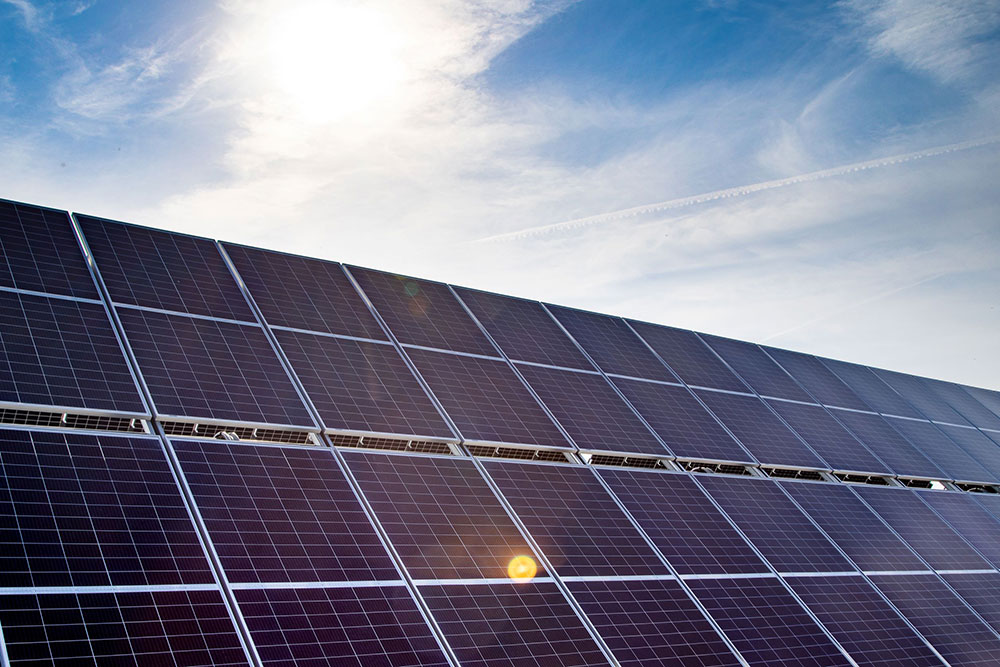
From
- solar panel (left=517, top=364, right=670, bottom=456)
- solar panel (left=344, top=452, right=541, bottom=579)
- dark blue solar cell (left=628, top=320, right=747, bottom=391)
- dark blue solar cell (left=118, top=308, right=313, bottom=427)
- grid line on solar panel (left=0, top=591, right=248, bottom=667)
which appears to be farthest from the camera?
dark blue solar cell (left=628, top=320, right=747, bottom=391)

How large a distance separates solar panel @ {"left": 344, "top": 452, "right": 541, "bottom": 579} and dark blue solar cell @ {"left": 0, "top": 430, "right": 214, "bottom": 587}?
3.10 metres

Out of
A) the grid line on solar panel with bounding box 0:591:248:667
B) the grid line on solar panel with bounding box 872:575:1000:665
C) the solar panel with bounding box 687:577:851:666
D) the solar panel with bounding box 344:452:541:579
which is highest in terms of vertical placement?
the solar panel with bounding box 344:452:541:579

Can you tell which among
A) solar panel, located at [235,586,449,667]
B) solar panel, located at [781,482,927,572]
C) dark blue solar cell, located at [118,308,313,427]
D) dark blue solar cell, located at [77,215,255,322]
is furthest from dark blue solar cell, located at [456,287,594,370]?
solar panel, located at [235,586,449,667]

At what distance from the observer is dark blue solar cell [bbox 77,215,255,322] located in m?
15.0

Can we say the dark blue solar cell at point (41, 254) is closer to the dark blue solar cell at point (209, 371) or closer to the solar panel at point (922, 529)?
the dark blue solar cell at point (209, 371)

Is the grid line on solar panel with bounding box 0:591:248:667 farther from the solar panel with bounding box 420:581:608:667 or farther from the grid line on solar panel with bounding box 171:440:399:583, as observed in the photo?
the solar panel with bounding box 420:581:608:667

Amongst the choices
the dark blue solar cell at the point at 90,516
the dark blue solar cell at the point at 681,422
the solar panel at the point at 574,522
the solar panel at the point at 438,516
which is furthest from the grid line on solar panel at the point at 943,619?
the dark blue solar cell at the point at 90,516

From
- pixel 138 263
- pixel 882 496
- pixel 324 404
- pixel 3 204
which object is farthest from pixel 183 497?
pixel 882 496

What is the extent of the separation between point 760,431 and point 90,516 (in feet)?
55.4

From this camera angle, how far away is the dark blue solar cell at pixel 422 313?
60.5 feet

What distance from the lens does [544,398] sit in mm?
18562

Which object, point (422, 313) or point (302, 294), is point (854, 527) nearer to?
point (422, 313)

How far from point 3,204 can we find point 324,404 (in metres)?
7.15

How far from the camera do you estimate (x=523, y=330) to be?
69.6 ft
